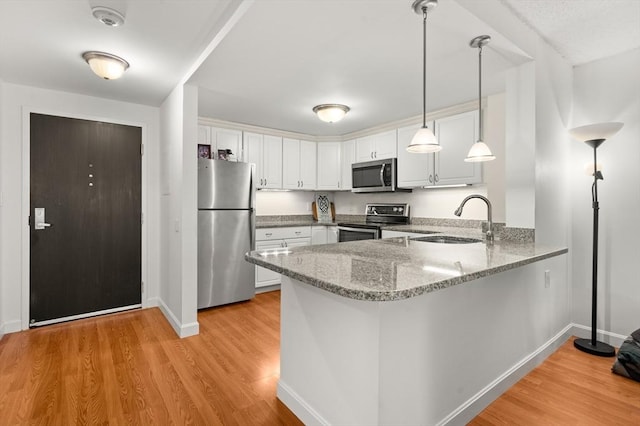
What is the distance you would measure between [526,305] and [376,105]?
236 cm

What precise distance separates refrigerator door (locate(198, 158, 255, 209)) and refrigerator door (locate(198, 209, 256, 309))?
95mm

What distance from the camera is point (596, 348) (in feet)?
8.10

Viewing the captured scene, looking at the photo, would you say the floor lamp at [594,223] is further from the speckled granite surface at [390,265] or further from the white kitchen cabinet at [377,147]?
the white kitchen cabinet at [377,147]

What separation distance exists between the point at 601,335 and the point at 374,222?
8.47 ft

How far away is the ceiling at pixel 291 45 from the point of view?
1.80 meters

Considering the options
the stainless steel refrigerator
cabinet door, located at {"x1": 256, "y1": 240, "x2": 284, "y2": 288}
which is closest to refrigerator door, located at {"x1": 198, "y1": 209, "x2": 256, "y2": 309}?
the stainless steel refrigerator

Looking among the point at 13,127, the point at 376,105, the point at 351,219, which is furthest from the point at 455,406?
the point at 13,127

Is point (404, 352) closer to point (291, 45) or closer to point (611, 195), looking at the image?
point (291, 45)

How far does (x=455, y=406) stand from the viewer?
1618mm

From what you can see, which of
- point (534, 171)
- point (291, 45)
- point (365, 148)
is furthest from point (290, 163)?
point (534, 171)

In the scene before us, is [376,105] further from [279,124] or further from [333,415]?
[333,415]

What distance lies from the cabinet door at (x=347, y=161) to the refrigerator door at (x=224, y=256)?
1626 mm

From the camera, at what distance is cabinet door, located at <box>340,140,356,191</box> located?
15.3ft

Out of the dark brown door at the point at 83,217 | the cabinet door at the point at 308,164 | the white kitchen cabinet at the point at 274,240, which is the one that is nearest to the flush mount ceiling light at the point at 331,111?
the cabinet door at the point at 308,164
